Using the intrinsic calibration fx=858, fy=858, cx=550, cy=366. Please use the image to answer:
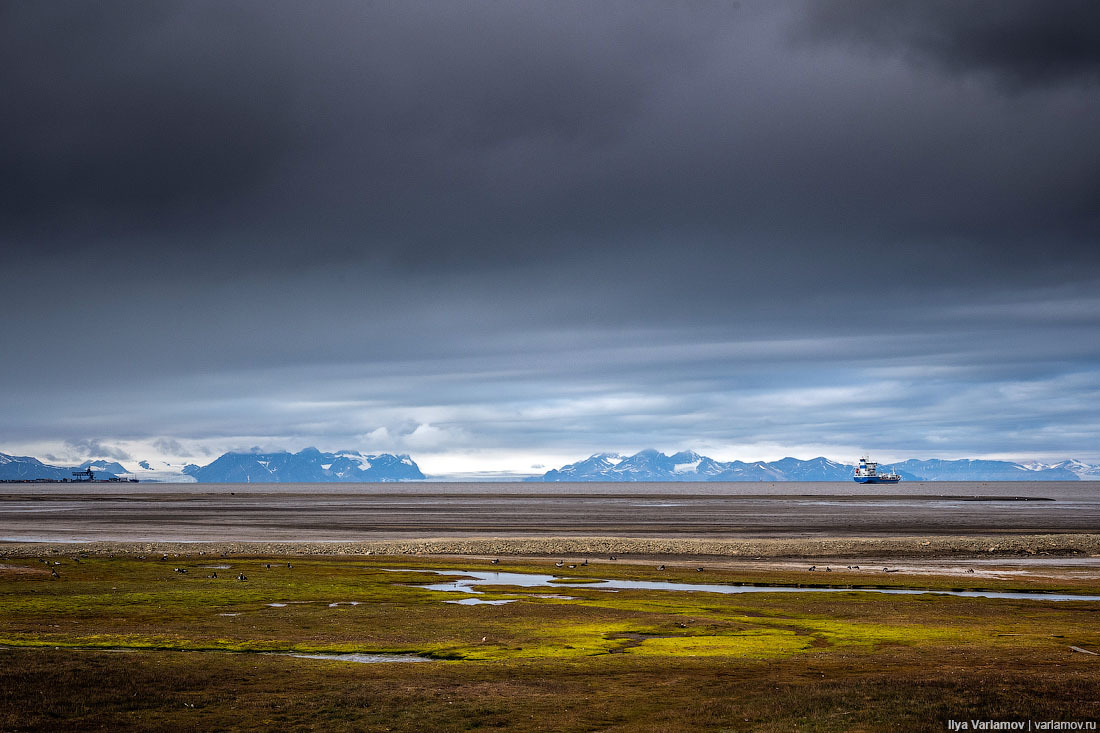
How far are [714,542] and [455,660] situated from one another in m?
64.9

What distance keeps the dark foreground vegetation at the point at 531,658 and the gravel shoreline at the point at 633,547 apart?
2484 cm

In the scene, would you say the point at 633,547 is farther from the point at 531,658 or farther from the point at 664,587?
the point at 531,658

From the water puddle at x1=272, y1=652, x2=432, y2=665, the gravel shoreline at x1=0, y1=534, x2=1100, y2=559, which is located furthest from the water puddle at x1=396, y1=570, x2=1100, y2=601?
the water puddle at x1=272, y1=652, x2=432, y2=665

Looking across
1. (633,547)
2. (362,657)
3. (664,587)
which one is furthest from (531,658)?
(633,547)

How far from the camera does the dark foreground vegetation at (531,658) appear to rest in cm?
2181

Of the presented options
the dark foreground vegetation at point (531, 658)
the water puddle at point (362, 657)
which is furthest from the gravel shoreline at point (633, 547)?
the water puddle at point (362, 657)

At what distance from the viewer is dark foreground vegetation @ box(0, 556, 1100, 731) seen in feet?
71.6

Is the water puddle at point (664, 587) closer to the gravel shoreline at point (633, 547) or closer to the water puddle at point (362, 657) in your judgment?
the gravel shoreline at point (633, 547)

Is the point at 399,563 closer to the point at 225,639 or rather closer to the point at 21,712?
the point at 225,639

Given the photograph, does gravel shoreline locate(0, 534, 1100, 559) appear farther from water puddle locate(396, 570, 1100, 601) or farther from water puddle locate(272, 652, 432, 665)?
water puddle locate(272, 652, 432, 665)

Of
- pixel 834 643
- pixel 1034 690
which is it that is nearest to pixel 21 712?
pixel 1034 690

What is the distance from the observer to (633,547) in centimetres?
8881

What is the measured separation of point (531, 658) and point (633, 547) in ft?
190

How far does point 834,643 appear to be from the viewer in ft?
117
